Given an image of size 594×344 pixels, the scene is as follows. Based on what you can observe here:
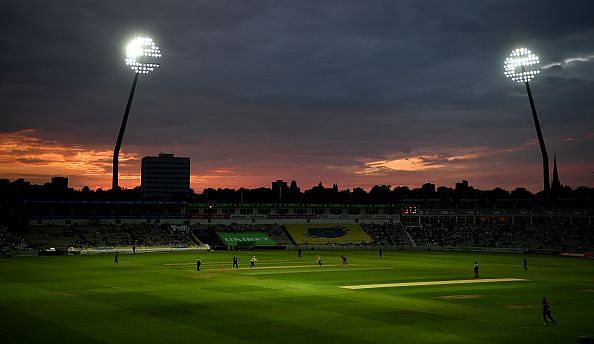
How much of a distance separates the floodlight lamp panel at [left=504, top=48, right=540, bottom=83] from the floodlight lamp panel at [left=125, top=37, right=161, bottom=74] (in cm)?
5070

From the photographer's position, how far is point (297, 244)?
347ft

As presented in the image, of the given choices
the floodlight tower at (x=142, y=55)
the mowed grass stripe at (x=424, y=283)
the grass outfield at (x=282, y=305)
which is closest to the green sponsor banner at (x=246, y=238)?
the floodlight tower at (x=142, y=55)

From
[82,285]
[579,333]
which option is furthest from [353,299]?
[82,285]

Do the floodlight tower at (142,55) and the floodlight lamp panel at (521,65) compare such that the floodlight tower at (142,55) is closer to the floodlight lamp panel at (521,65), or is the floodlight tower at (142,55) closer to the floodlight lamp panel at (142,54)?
the floodlight lamp panel at (142,54)

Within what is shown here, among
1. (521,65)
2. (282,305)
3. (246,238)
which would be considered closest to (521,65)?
(521,65)

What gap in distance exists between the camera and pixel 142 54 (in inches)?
3388

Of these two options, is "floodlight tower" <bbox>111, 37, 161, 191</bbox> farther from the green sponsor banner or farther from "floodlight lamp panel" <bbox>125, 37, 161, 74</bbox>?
the green sponsor banner

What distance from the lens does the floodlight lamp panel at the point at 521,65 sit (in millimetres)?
88438

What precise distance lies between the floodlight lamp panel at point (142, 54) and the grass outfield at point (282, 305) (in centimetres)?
3554

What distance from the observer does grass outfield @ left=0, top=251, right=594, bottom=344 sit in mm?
27000

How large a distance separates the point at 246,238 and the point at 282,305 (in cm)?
7003

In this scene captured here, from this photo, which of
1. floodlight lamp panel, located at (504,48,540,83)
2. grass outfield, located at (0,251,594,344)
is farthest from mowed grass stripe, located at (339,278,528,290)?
floodlight lamp panel, located at (504,48,540,83)

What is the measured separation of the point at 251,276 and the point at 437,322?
82.6ft

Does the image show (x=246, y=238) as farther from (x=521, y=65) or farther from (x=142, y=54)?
(x=521, y=65)
